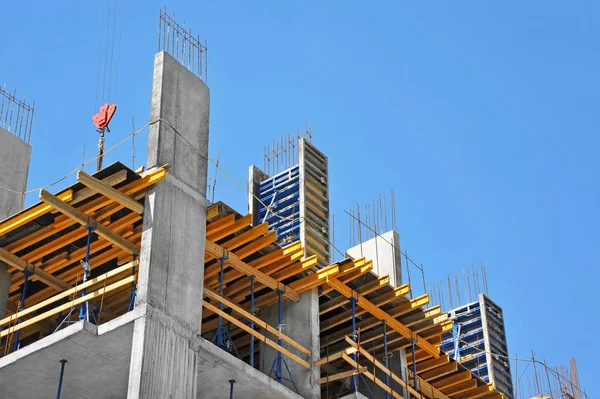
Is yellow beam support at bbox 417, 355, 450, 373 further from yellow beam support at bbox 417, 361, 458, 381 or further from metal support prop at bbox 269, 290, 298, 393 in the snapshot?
metal support prop at bbox 269, 290, 298, 393

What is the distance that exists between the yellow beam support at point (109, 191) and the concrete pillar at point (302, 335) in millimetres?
5537

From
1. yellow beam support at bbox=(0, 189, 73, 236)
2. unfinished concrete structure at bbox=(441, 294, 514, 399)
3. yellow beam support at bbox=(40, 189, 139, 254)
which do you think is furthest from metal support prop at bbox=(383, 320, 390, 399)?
unfinished concrete structure at bbox=(441, 294, 514, 399)

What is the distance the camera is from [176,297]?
947 inches

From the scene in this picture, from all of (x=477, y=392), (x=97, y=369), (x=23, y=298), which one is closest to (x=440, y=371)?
(x=477, y=392)

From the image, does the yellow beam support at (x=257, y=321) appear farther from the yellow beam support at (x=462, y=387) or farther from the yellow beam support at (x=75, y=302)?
the yellow beam support at (x=462, y=387)

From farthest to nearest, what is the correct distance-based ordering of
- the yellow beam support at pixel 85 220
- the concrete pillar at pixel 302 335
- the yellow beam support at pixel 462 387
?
the yellow beam support at pixel 462 387, the concrete pillar at pixel 302 335, the yellow beam support at pixel 85 220

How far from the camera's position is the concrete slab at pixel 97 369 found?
23.1 metres

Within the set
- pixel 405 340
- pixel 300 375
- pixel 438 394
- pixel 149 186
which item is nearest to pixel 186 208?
pixel 149 186

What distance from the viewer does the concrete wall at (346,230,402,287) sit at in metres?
→ 35.9

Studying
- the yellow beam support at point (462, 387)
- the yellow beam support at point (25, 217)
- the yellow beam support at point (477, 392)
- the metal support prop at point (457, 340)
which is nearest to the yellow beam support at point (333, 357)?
the yellow beam support at point (462, 387)

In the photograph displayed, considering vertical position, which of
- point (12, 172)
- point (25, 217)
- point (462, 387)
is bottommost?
point (25, 217)

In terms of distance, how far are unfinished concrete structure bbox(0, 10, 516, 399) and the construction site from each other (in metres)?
0.04

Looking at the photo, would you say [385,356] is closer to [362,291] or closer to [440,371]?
[362,291]

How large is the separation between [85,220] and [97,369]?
319 cm
